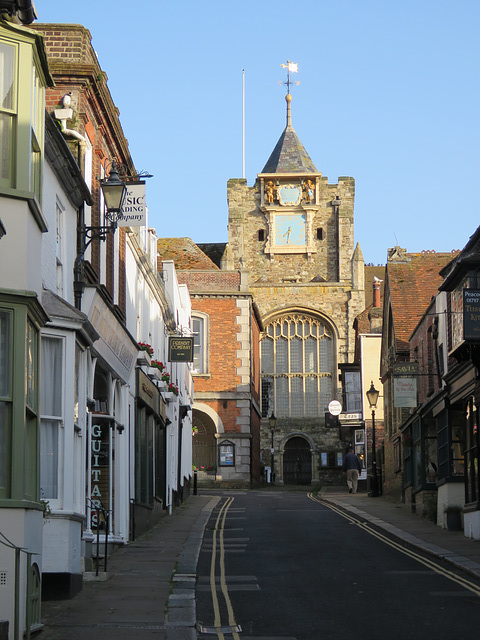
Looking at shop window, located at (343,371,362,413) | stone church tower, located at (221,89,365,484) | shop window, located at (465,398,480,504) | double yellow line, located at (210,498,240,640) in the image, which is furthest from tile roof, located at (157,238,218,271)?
shop window, located at (465,398,480,504)

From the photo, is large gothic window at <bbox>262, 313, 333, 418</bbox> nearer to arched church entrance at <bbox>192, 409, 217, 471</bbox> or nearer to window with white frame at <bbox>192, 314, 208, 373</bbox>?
arched church entrance at <bbox>192, 409, 217, 471</bbox>

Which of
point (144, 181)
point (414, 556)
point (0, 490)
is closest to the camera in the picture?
point (0, 490)

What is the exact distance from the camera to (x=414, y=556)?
747 inches

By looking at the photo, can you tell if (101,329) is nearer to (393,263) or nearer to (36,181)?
(36,181)

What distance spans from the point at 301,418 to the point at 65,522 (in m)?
50.6

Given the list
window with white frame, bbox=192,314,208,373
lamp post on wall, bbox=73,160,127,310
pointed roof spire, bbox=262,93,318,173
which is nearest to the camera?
lamp post on wall, bbox=73,160,127,310

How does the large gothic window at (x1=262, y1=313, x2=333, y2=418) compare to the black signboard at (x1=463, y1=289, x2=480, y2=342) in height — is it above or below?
above

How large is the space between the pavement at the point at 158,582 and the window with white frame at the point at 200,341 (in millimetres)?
22628

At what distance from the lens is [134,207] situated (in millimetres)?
20141

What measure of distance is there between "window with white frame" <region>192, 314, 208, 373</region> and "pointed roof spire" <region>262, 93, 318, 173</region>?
20.4 m

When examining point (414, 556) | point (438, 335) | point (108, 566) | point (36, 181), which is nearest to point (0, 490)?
point (36, 181)

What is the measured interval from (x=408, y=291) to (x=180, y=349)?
804 cm

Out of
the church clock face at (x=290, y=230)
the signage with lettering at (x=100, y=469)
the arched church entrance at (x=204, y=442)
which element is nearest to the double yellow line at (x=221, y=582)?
the signage with lettering at (x=100, y=469)

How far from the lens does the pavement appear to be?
11516 millimetres
